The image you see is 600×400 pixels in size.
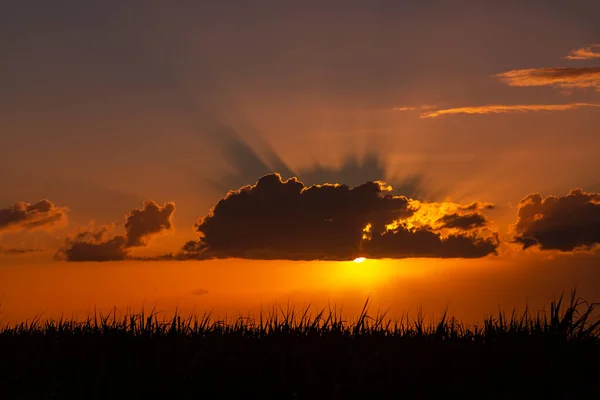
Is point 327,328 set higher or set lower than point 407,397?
higher

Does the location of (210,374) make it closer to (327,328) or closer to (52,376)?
(52,376)

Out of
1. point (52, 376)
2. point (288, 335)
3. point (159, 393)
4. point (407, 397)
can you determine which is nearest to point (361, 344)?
point (288, 335)

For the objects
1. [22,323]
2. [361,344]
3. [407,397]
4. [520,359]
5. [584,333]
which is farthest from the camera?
[22,323]

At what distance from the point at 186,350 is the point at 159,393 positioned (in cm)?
154

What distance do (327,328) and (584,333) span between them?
499cm

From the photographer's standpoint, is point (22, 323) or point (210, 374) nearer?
point (210, 374)

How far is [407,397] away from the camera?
391 inches

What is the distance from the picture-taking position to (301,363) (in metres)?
11.0

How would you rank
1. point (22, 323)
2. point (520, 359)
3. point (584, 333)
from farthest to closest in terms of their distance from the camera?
point (22, 323)
point (584, 333)
point (520, 359)

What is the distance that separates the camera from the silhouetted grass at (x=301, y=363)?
10.2 m

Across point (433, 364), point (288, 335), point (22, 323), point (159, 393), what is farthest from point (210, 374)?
point (22, 323)

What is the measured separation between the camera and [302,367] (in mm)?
10773

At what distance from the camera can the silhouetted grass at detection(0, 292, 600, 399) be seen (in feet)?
33.4

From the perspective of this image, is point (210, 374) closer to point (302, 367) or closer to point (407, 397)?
point (302, 367)
